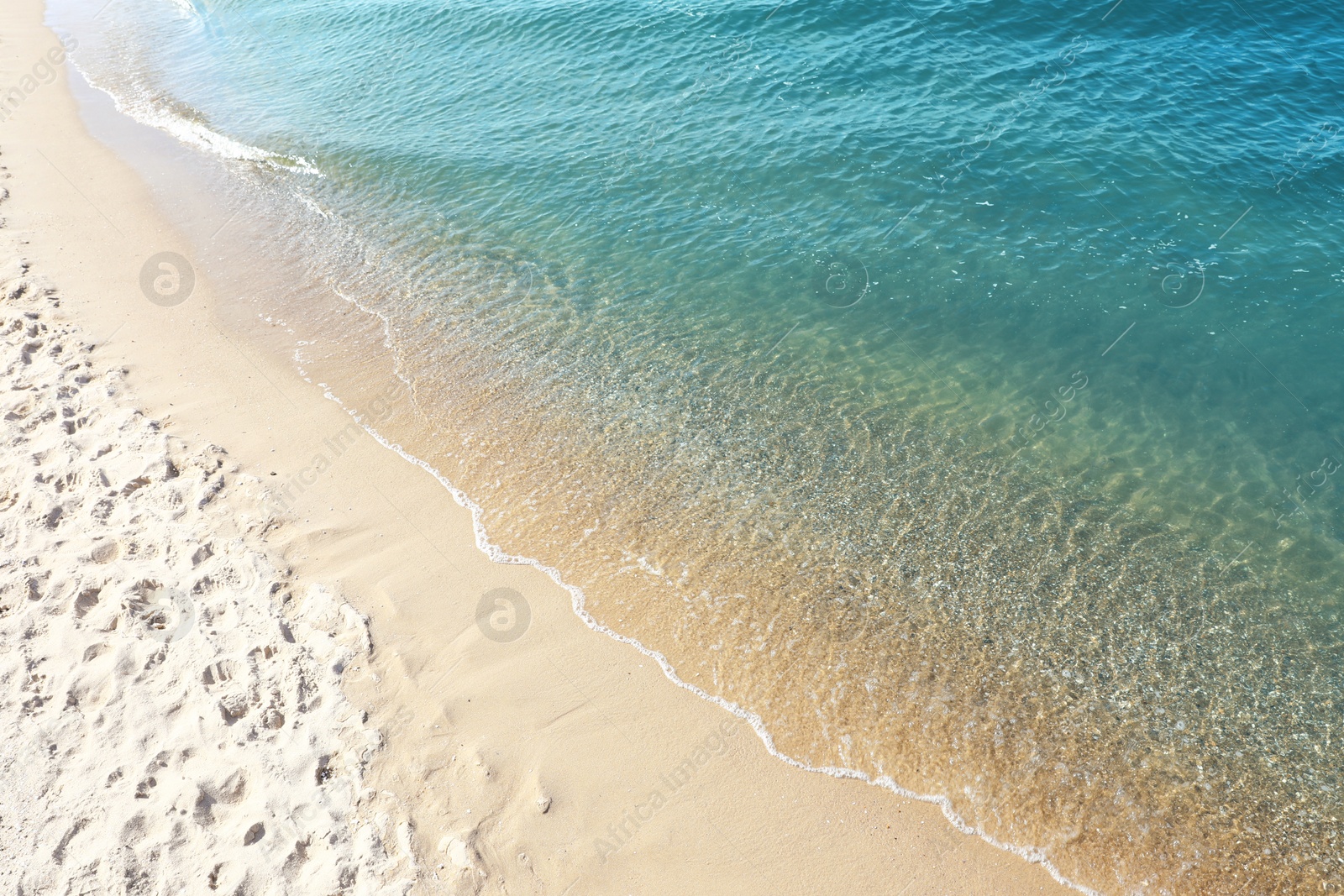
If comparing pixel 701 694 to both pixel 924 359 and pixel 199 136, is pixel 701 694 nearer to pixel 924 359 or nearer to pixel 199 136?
pixel 924 359

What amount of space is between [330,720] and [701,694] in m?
4.08

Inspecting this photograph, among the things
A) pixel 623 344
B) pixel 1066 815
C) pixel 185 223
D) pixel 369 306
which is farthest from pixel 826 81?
pixel 1066 815

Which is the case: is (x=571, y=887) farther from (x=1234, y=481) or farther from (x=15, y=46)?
(x=15, y=46)

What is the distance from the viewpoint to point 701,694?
8578 mm

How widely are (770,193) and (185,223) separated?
14.0m

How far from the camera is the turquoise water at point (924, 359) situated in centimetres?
850

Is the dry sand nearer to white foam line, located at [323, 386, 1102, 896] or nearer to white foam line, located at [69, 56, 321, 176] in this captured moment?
white foam line, located at [323, 386, 1102, 896]

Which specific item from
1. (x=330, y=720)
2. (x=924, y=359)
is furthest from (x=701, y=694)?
(x=924, y=359)

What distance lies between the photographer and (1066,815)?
7672mm

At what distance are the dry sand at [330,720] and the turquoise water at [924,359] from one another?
0.78 metres

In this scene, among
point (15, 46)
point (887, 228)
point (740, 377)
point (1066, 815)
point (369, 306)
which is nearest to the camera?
point (1066, 815)

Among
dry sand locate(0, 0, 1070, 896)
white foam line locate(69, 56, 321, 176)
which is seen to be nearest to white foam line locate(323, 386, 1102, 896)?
dry sand locate(0, 0, 1070, 896)

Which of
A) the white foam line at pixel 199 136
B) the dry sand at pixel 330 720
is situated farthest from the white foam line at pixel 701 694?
the white foam line at pixel 199 136

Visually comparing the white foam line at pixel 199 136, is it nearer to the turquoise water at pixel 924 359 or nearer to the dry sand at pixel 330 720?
the turquoise water at pixel 924 359
